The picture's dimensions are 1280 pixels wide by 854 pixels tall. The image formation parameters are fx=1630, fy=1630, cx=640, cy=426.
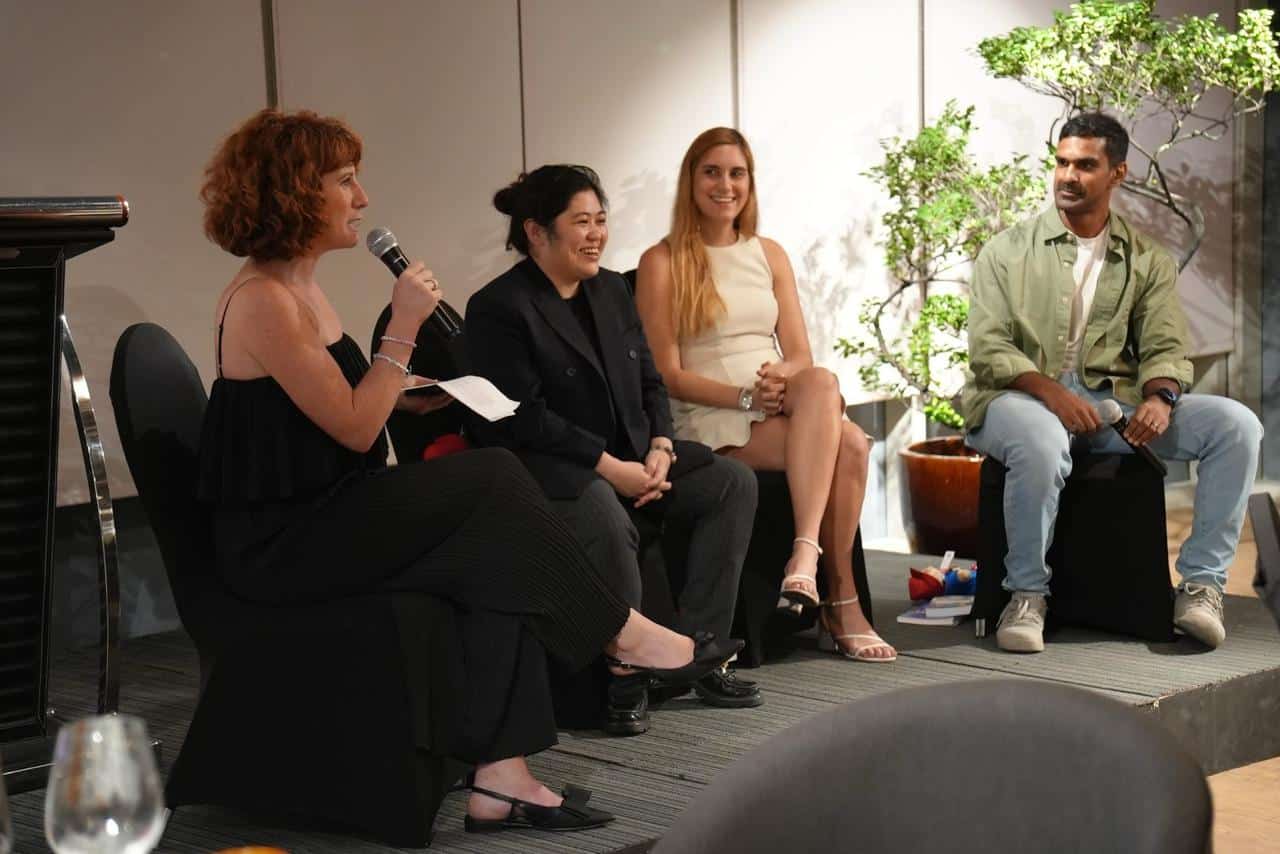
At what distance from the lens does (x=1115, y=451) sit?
13.5 feet

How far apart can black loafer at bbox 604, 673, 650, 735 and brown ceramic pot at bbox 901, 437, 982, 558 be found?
243cm

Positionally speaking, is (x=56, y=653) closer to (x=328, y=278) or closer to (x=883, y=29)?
(x=328, y=278)

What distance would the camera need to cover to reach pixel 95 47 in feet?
13.2

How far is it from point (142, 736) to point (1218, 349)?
7030 millimetres

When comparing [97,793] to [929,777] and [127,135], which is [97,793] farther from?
[127,135]

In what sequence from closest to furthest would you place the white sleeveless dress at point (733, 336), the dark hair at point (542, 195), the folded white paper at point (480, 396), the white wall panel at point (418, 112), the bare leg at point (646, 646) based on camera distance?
the folded white paper at point (480, 396)
the bare leg at point (646, 646)
the dark hair at point (542, 195)
the white sleeveless dress at point (733, 336)
the white wall panel at point (418, 112)

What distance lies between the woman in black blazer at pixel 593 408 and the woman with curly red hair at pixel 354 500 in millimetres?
592

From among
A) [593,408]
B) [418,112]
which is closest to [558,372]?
[593,408]

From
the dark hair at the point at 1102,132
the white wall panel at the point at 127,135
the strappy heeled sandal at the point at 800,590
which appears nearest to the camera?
the strappy heeled sandal at the point at 800,590

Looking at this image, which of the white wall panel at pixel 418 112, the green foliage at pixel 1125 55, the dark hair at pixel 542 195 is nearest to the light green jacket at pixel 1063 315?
the dark hair at pixel 542 195

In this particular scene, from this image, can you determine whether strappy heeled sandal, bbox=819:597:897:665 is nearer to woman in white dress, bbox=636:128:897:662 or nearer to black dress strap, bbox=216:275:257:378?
woman in white dress, bbox=636:128:897:662

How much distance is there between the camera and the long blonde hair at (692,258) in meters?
4.14

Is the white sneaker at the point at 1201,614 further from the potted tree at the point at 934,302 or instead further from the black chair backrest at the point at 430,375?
the black chair backrest at the point at 430,375

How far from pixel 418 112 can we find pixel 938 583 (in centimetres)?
198
